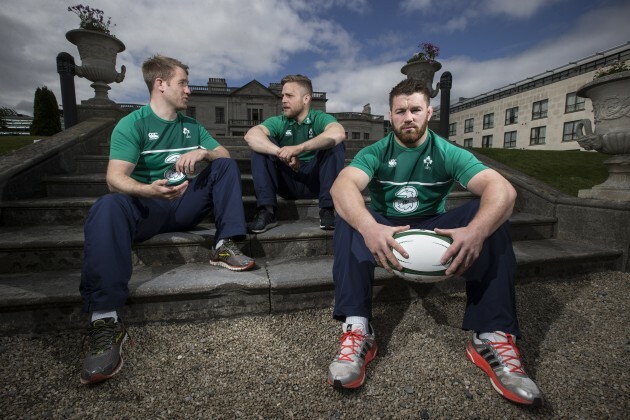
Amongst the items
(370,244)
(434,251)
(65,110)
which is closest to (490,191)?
(434,251)

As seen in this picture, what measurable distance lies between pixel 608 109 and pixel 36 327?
532 cm

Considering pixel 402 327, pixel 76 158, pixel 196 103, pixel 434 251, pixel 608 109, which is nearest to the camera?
pixel 434 251

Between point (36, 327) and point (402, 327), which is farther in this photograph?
point (402, 327)

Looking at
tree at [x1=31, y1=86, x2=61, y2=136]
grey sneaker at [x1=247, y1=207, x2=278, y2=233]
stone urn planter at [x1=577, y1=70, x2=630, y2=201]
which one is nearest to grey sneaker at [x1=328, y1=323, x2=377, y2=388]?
grey sneaker at [x1=247, y1=207, x2=278, y2=233]

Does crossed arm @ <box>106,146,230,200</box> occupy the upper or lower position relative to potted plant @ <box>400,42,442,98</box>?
lower

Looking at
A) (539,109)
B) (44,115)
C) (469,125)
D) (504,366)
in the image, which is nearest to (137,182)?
(504,366)

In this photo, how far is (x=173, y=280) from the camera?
2135mm

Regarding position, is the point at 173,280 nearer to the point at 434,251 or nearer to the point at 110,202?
the point at 110,202

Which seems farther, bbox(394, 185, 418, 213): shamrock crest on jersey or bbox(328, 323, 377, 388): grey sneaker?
bbox(394, 185, 418, 213): shamrock crest on jersey

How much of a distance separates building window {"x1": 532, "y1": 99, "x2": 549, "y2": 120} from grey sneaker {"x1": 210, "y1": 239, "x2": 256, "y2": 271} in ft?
126

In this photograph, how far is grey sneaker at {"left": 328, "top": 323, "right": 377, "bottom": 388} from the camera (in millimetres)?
1522

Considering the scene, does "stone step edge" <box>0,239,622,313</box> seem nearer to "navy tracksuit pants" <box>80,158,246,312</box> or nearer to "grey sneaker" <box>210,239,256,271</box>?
"grey sneaker" <box>210,239,256,271</box>

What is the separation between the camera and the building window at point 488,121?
3606cm

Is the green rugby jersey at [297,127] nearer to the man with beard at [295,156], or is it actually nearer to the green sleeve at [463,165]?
the man with beard at [295,156]
